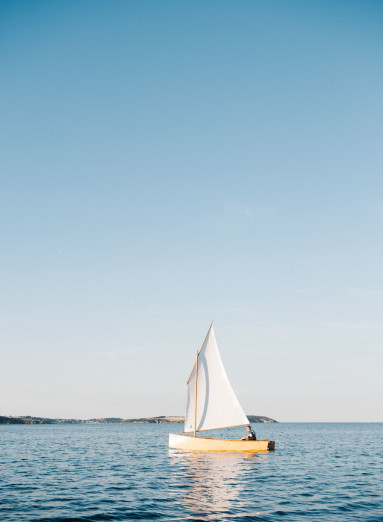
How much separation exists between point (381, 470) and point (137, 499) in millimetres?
26391

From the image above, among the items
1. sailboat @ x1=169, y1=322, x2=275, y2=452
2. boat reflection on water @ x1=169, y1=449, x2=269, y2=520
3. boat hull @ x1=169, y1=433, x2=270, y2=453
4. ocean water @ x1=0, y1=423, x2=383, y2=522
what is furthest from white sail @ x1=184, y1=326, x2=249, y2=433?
ocean water @ x1=0, y1=423, x2=383, y2=522

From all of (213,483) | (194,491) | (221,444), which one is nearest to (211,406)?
(221,444)

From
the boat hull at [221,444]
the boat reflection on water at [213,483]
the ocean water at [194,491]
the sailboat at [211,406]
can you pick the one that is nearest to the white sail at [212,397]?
the sailboat at [211,406]

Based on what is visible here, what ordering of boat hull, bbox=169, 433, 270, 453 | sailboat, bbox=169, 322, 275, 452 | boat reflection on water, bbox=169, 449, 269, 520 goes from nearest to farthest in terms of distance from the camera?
boat reflection on water, bbox=169, 449, 269, 520 < boat hull, bbox=169, 433, 270, 453 < sailboat, bbox=169, 322, 275, 452

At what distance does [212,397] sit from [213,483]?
18.3 metres

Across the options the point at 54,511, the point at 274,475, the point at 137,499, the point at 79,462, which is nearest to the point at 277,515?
the point at 137,499

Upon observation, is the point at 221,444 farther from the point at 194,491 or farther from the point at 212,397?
the point at 194,491

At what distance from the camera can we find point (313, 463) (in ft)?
155

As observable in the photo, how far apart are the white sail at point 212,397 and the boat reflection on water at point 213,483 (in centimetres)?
337

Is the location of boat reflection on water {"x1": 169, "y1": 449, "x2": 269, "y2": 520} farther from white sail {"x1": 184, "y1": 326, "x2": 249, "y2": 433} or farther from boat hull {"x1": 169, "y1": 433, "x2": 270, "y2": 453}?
white sail {"x1": 184, "y1": 326, "x2": 249, "y2": 433}

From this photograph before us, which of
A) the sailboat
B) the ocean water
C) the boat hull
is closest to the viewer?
the ocean water

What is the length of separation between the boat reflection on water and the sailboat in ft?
3.77

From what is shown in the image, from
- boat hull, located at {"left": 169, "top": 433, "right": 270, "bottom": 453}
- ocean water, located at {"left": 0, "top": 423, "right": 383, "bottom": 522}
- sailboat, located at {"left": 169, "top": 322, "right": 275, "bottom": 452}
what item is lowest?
ocean water, located at {"left": 0, "top": 423, "right": 383, "bottom": 522}

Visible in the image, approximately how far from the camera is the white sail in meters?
48.8
